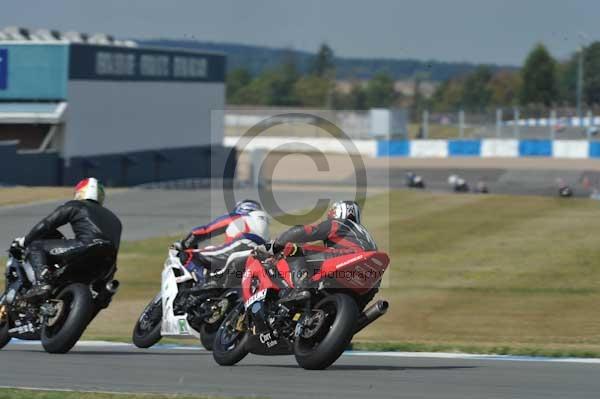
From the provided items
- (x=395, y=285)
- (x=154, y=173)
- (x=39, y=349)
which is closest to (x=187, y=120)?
(x=154, y=173)

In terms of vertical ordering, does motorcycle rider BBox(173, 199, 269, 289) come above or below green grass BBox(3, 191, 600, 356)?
above

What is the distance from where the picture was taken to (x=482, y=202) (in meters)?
33.0

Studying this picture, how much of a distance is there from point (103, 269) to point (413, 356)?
2975 mm

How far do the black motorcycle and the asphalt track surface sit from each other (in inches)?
8.0

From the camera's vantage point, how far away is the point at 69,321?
10.0 m

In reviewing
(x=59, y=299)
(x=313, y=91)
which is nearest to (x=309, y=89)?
(x=313, y=91)

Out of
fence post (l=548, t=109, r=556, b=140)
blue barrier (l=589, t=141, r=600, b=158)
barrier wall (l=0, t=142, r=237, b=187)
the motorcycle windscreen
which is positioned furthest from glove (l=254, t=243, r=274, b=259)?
fence post (l=548, t=109, r=556, b=140)

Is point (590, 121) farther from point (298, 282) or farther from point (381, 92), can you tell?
point (298, 282)

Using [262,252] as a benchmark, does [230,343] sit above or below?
below

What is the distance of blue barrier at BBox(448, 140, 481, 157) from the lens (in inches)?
2021

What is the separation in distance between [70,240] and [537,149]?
41.8 meters

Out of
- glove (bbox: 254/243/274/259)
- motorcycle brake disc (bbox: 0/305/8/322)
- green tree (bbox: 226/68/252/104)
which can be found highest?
green tree (bbox: 226/68/252/104)

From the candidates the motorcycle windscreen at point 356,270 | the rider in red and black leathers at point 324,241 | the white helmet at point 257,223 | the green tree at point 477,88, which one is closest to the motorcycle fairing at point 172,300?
the white helmet at point 257,223

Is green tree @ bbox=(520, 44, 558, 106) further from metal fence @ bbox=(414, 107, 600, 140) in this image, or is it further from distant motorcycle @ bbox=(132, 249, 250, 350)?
distant motorcycle @ bbox=(132, 249, 250, 350)
